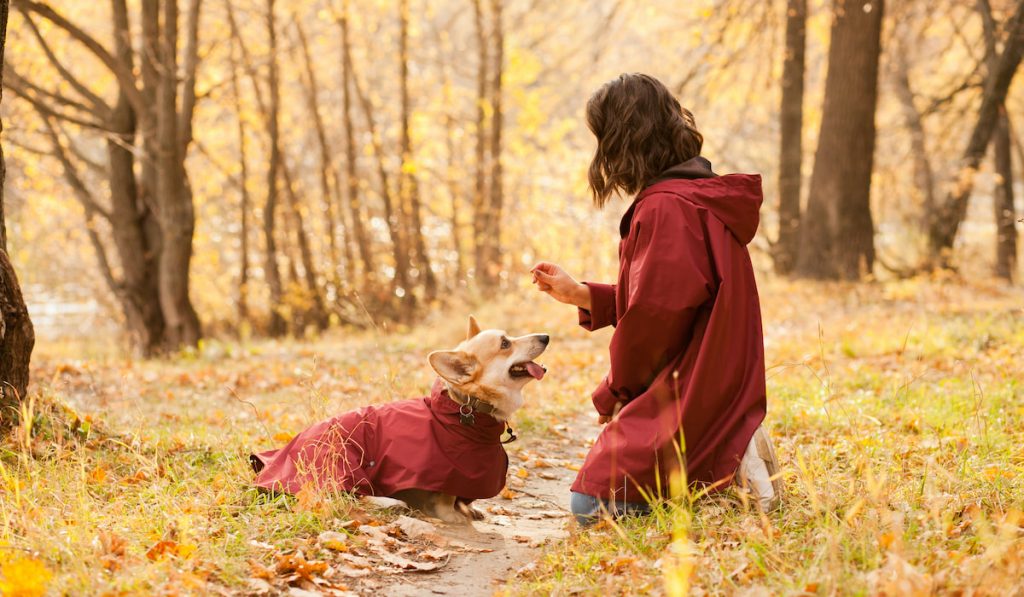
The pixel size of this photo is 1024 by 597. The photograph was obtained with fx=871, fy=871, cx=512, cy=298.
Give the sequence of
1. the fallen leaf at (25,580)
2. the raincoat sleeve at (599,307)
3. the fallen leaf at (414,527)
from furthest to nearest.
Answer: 1. the raincoat sleeve at (599,307)
2. the fallen leaf at (414,527)
3. the fallen leaf at (25,580)

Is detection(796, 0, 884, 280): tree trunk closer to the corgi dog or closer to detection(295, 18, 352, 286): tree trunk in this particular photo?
detection(295, 18, 352, 286): tree trunk

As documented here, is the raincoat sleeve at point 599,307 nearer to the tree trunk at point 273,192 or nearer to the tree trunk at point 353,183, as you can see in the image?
the tree trunk at point 273,192

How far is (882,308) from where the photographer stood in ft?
32.8

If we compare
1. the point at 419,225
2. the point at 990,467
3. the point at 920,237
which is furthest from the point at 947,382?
the point at 419,225

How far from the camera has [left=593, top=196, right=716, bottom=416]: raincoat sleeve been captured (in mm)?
3482

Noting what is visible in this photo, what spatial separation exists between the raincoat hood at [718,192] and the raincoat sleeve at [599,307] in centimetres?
56

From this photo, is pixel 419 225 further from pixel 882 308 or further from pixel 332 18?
pixel 882 308

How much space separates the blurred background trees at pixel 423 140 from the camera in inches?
483

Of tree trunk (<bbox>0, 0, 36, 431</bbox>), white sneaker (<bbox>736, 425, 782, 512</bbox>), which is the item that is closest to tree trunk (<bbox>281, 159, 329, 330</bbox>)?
tree trunk (<bbox>0, 0, 36, 431</bbox>)

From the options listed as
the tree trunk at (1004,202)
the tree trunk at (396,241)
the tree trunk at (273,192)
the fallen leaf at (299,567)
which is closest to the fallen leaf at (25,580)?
the fallen leaf at (299,567)

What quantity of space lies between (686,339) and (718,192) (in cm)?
62

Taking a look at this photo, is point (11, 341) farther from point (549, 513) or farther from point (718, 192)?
point (718, 192)

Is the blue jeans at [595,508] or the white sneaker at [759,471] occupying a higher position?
the white sneaker at [759,471]

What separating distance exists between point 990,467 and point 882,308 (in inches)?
248
